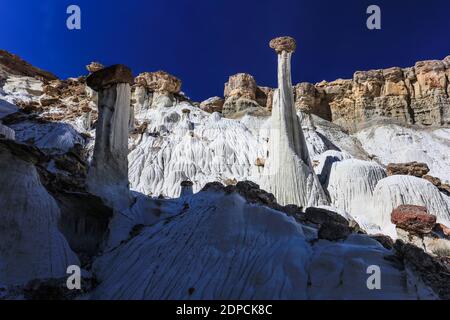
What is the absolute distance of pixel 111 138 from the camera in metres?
13.1

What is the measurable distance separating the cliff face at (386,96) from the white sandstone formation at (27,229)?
35.4 meters

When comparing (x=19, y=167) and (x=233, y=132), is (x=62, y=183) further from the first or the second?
(x=233, y=132)

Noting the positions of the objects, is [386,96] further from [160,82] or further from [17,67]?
[17,67]

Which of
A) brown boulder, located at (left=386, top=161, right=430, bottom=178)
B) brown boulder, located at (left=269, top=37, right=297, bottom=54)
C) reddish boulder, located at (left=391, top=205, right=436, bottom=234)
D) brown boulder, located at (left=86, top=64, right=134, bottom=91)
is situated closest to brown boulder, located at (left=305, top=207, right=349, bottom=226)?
reddish boulder, located at (left=391, top=205, right=436, bottom=234)

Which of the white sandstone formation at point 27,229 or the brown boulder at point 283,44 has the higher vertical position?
the brown boulder at point 283,44

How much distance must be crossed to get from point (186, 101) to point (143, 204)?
31.5 metres

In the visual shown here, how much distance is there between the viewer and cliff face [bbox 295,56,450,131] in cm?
4425

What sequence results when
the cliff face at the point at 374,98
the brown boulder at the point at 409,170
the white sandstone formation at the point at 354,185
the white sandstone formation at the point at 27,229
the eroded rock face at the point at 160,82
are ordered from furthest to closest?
the cliff face at the point at 374,98, the eroded rock face at the point at 160,82, the brown boulder at the point at 409,170, the white sandstone formation at the point at 354,185, the white sandstone formation at the point at 27,229

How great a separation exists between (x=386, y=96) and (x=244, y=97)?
13.3 m

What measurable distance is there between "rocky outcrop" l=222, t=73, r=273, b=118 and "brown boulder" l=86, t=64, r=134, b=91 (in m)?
29.8

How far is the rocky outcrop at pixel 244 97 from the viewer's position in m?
44.9

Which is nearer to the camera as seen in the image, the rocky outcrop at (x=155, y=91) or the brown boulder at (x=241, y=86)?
the rocky outcrop at (x=155, y=91)

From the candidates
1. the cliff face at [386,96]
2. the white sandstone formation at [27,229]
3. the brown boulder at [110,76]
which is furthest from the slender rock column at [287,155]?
the white sandstone formation at [27,229]

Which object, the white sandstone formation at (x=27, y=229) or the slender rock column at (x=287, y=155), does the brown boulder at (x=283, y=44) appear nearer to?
the slender rock column at (x=287, y=155)
